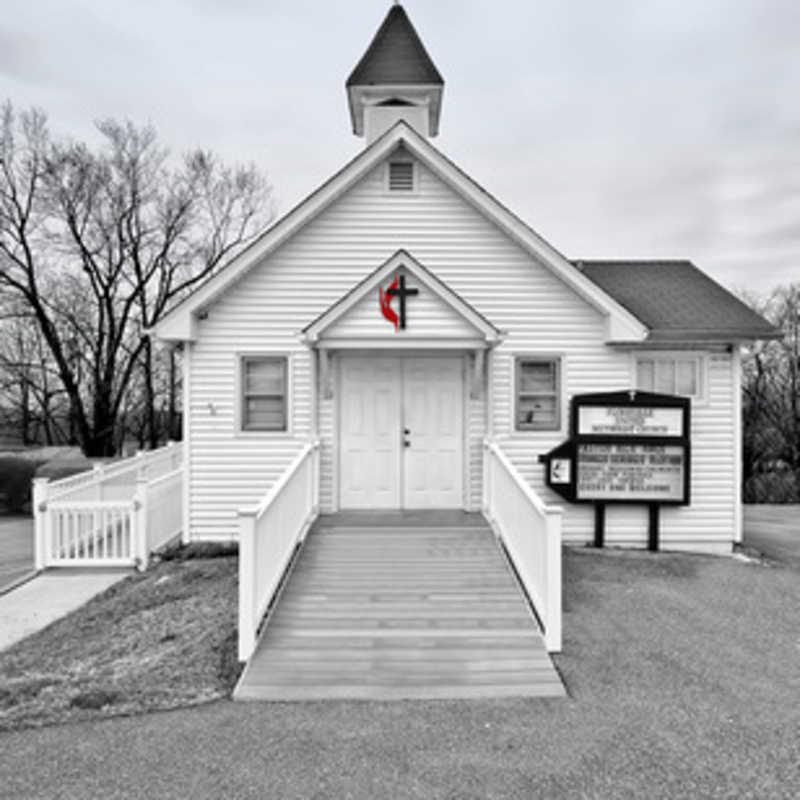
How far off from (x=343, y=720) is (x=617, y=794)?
74.1 inches

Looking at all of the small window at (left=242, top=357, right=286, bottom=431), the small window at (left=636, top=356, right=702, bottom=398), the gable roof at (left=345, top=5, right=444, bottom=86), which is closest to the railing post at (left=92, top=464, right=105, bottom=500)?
the small window at (left=242, top=357, right=286, bottom=431)

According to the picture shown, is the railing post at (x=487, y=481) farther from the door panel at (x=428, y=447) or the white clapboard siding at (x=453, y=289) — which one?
the door panel at (x=428, y=447)

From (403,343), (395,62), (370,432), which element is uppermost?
(395,62)

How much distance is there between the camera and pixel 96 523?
889 cm

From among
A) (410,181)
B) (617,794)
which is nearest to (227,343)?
(410,181)

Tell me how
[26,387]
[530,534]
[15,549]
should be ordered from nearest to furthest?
[530,534] < [15,549] < [26,387]

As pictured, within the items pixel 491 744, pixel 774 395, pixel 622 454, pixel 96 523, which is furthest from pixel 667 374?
pixel 774 395

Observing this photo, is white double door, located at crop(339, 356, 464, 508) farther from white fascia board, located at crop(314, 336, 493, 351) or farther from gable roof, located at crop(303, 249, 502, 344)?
gable roof, located at crop(303, 249, 502, 344)

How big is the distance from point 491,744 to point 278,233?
7.10 m

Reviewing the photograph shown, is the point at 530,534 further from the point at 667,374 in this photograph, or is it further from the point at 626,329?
the point at 667,374

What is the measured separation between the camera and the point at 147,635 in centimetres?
590

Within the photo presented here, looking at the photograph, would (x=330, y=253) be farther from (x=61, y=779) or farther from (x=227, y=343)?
(x=61, y=779)

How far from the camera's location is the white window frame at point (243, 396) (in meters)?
8.62

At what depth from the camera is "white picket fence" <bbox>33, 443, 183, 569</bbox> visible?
848 cm
